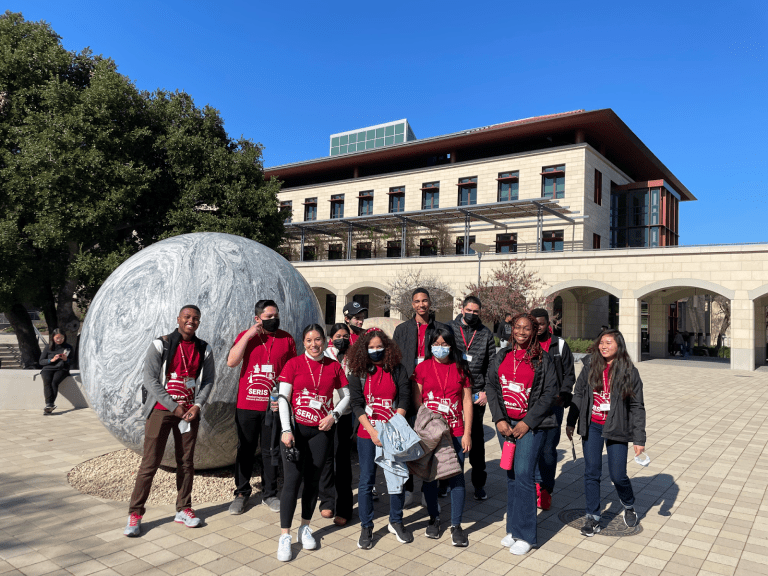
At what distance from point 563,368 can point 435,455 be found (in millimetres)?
1835

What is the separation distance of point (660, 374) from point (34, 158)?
22.2 m

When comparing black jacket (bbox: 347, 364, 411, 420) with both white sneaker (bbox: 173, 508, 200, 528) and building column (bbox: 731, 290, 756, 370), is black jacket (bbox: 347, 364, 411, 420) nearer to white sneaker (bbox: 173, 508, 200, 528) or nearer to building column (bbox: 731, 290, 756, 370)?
white sneaker (bbox: 173, 508, 200, 528)

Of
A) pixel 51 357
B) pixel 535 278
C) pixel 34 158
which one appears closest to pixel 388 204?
pixel 535 278

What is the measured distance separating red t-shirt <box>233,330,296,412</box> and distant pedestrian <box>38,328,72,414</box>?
263 inches

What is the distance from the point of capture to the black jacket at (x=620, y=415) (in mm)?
4730

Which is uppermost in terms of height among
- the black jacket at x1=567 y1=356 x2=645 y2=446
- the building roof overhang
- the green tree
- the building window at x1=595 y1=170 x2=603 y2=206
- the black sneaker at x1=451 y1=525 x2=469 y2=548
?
the building roof overhang

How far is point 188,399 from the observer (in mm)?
4746

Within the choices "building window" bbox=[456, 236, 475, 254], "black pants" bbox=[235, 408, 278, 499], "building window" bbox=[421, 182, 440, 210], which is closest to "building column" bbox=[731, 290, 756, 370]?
"building window" bbox=[456, 236, 475, 254]

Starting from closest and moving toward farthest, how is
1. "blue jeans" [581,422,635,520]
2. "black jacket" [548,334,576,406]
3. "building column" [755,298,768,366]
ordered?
1. "blue jeans" [581,422,635,520]
2. "black jacket" [548,334,576,406]
3. "building column" [755,298,768,366]

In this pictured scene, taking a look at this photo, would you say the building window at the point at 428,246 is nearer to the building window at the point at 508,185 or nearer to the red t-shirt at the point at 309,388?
the building window at the point at 508,185

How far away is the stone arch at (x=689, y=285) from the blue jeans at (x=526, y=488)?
23.7m

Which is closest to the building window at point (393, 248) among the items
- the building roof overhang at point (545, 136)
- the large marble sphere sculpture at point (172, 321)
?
the building roof overhang at point (545, 136)

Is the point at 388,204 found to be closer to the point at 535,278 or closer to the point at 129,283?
the point at 535,278

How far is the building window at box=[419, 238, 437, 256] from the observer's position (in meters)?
38.6
